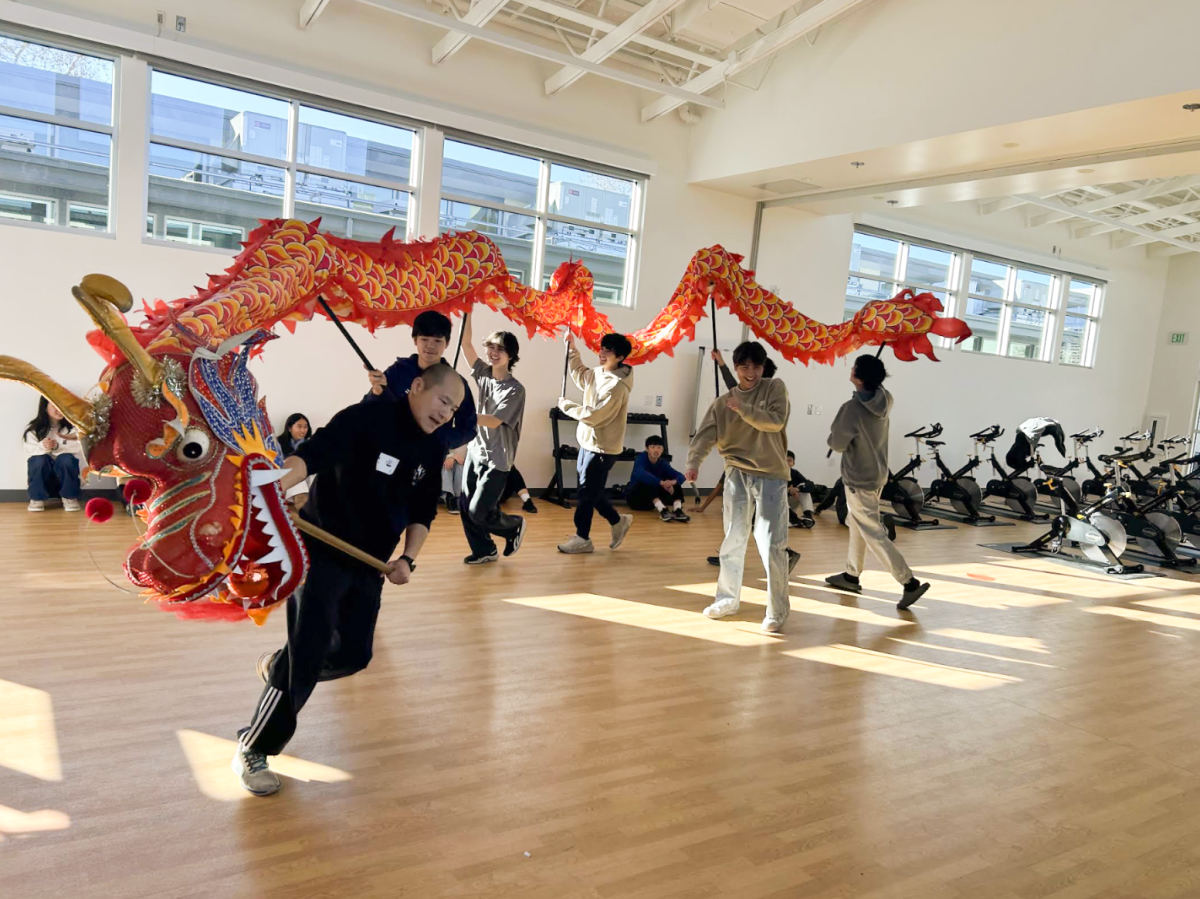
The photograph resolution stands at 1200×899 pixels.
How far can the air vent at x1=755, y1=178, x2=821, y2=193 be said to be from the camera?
29.1 ft

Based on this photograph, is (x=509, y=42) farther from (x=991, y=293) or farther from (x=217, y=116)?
(x=991, y=293)

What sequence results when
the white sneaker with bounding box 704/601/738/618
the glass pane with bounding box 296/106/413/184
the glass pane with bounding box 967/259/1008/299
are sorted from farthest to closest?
the glass pane with bounding box 967/259/1008/299, the glass pane with bounding box 296/106/413/184, the white sneaker with bounding box 704/601/738/618

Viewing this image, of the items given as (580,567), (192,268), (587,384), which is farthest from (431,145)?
(580,567)

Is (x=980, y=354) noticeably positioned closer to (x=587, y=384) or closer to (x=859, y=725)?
(x=587, y=384)

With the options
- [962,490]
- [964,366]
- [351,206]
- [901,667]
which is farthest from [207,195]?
[964,366]

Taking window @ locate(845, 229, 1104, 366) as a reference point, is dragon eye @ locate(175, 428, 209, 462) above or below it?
below

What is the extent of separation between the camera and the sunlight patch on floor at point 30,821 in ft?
7.32

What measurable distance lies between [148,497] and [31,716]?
158cm

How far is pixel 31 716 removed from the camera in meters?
2.89

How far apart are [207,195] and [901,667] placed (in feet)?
21.3

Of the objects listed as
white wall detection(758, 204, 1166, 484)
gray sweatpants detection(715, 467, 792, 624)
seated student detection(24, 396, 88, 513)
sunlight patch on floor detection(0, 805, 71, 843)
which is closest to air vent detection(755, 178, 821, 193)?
white wall detection(758, 204, 1166, 484)

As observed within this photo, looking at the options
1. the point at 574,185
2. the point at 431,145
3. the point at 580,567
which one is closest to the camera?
the point at 580,567

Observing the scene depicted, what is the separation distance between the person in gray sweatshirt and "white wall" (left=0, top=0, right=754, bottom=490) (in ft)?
13.7

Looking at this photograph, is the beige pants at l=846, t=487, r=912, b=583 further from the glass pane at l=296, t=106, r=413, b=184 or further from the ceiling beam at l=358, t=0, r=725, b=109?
the glass pane at l=296, t=106, r=413, b=184
